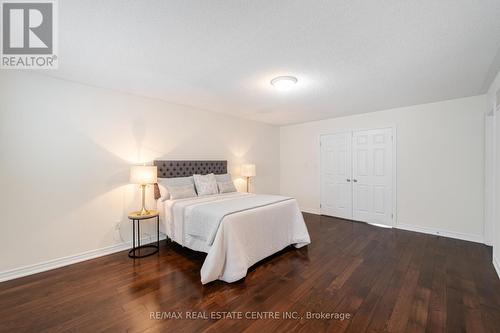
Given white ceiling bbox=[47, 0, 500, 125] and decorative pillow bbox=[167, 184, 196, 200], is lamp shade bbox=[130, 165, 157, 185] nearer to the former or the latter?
decorative pillow bbox=[167, 184, 196, 200]

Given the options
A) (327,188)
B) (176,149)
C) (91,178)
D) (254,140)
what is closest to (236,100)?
(176,149)

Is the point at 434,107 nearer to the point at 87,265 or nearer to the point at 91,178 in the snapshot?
the point at 91,178

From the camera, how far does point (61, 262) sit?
2666 millimetres

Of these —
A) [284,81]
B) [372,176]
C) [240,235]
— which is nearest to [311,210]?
[372,176]

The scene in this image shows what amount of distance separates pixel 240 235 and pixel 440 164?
3791 millimetres

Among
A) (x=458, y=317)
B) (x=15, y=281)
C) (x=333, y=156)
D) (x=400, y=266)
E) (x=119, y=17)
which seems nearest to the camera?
(x=119, y=17)

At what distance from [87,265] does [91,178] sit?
3.75ft

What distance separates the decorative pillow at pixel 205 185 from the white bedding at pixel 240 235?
153 mm

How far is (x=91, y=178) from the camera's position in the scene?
9.53 ft

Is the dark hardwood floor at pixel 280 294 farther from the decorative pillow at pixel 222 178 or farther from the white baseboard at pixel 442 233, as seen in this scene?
the decorative pillow at pixel 222 178

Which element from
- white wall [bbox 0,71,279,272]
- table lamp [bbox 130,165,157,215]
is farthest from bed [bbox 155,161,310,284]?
white wall [bbox 0,71,279,272]

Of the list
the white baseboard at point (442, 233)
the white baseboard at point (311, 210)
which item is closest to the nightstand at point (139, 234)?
the white baseboard at point (311, 210)

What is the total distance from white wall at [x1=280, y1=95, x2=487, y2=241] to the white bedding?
97.1 inches

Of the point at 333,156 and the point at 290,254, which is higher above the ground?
the point at 333,156
